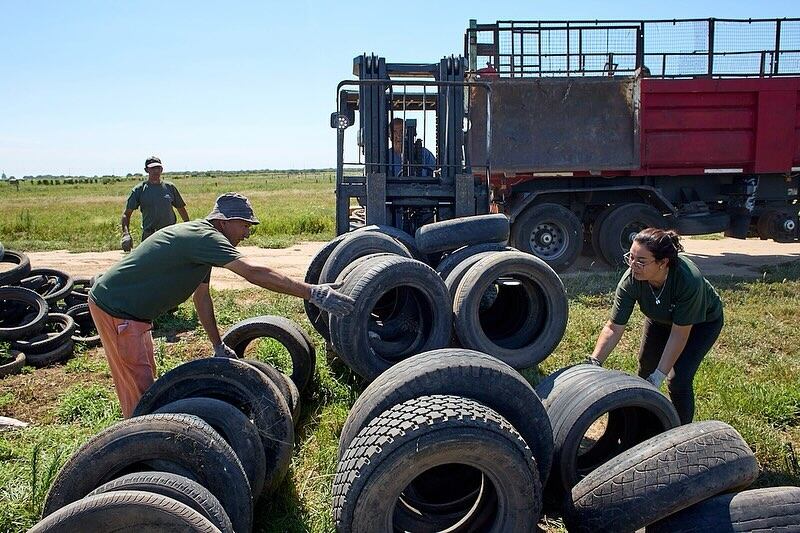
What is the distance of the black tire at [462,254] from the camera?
634cm

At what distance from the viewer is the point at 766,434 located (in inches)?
182

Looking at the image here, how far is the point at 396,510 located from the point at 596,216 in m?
9.47

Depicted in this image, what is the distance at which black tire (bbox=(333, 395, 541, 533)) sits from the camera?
9.75ft

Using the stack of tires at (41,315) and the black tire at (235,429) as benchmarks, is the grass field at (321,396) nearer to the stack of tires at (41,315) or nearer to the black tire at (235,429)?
the stack of tires at (41,315)

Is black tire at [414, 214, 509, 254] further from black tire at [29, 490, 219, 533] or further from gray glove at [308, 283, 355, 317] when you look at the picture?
black tire at [29, 490, 219, 533]

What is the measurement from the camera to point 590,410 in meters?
3.74

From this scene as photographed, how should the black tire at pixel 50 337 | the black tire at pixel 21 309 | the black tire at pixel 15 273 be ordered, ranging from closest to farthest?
the black tire at pixel 50 337, the black tire at pixel 21 309, the black tire at pixel 15 273

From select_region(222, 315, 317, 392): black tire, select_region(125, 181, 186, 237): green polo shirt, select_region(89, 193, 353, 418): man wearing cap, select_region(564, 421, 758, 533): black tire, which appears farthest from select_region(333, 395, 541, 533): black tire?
select_region(125, 181, 186, 237): green polo shirt

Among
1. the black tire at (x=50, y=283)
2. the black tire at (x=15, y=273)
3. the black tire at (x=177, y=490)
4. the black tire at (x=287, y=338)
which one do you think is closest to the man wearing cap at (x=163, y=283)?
the black tire at (x=287, y=338)

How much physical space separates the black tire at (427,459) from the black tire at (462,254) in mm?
3221

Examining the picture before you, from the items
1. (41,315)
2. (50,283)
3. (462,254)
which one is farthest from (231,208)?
(50,283)

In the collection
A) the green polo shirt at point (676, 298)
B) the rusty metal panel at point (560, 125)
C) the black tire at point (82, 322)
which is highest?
the rusty metal panel at point (560, 125)

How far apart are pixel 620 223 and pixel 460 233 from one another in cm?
581

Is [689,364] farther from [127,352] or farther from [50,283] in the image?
[50,283]
